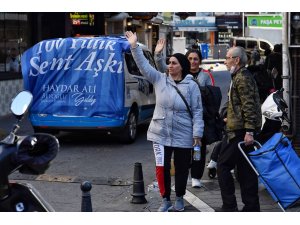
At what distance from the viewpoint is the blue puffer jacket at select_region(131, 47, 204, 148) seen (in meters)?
6.30

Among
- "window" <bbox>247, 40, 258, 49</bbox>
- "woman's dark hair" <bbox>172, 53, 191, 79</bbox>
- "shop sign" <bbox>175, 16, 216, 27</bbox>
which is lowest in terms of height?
"woman's dark hair" <bbox>172, 53, 191, 79</bbox>

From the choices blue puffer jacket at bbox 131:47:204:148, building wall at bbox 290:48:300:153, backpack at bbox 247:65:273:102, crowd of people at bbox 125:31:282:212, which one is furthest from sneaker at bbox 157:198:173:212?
backpack at bbox 247:65:273:102

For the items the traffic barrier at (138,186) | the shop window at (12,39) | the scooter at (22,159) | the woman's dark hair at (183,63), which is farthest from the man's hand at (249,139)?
the shop window at (12,39)

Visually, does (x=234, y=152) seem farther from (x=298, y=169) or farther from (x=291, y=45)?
(x=291, y=45)

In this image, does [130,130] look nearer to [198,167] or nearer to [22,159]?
[198,167]

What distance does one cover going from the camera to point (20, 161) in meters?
3.10

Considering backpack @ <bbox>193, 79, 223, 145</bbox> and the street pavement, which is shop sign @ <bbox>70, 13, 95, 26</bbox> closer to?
the street pavement

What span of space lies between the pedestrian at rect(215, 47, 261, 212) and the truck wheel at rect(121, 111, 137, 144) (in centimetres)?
507

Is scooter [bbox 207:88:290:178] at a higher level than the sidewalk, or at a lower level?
higher

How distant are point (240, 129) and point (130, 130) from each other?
5.43 metres

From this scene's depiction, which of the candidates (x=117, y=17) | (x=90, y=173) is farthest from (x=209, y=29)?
(x=90, y=173)

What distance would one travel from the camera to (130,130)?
11.4 metres

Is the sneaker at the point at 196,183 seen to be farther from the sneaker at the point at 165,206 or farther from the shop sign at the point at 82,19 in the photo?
the shop sign at the point at 82,19

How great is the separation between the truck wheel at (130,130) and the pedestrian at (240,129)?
507 centimetres
